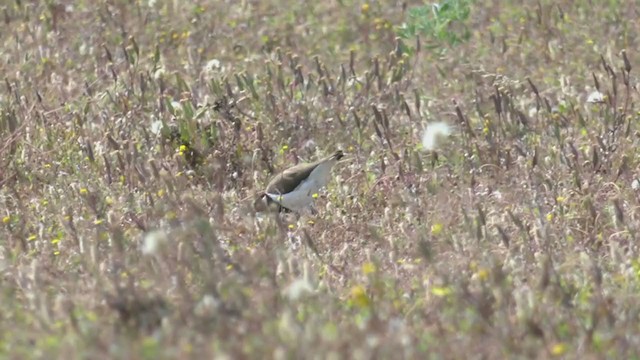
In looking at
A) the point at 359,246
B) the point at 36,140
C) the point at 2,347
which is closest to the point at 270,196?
the point at 359,246

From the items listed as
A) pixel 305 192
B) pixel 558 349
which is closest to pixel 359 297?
pixel 558 349

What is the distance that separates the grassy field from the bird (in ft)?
0.41

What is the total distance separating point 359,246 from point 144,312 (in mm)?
2625

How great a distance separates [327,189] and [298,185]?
0.46m

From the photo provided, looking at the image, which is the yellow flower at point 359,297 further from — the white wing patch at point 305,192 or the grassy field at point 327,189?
the white wing patch at point 305,192

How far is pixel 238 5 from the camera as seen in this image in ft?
46.0

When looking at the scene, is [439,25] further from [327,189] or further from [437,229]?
[437,229]

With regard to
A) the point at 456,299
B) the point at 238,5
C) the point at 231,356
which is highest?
the point at 231,356

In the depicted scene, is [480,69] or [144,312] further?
[480,69]

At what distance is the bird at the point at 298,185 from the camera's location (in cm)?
852

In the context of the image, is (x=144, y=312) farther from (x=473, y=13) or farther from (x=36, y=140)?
(x=473, y=13)

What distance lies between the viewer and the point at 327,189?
29.5 feet

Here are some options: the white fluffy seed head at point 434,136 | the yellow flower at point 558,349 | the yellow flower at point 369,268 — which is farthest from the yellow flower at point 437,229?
the yellow flower at point 558,349

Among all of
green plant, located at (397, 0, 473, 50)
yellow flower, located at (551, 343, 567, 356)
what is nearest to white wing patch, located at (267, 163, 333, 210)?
yellow flower, located at (551, 343, 567, 356)
